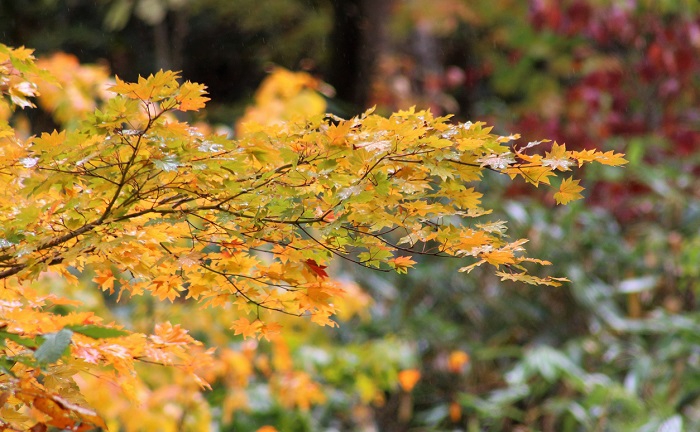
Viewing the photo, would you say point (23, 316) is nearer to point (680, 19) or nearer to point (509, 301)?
point (509, 301)

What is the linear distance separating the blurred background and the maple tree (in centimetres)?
148

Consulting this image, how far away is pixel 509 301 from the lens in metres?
4.74

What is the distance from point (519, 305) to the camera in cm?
470

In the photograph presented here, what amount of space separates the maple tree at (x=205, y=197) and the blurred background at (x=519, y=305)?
1.48m

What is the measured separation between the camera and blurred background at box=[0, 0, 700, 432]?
3.92m

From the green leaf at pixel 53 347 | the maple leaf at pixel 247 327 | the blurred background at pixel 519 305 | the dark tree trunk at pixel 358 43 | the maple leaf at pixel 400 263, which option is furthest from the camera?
the dark tree trunk at pixel 358 43

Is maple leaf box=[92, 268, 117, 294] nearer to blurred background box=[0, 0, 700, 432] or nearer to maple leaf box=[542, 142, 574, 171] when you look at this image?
maple leaf box=[542, 142, 574, 171]

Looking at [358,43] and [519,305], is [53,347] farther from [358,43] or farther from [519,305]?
[358,43]

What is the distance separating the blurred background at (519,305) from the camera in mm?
3922

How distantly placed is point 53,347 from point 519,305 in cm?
381

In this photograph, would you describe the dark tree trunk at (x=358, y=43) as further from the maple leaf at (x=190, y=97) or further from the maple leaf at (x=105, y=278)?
the maple leaf at (x=190, y=97)

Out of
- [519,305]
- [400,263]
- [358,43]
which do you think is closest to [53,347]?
[400,263]

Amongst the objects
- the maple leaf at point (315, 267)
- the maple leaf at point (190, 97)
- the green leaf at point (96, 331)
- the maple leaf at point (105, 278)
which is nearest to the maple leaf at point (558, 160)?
the maple leaf at point (315, 267)

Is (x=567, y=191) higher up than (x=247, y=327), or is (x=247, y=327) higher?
(x=567, y=191)
